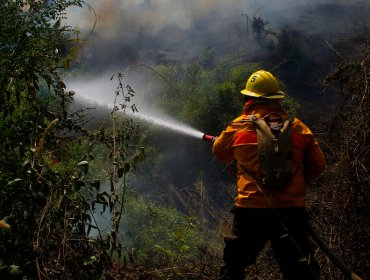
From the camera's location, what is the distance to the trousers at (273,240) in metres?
2.43

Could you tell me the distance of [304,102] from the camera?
Answer: 13.2 m

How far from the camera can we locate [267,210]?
247cm

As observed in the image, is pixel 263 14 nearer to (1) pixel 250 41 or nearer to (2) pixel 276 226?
(1) pixel 250 41

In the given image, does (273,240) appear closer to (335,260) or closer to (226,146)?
(335,260)

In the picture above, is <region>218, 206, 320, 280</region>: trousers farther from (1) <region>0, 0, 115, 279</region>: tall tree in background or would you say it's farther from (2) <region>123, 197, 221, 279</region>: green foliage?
(2) <region>123, 197, 221, 279</region>: green foliage

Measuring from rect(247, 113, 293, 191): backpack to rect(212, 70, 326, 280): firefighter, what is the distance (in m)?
0.04

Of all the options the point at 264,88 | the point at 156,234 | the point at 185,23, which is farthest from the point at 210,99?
the point at 185,23

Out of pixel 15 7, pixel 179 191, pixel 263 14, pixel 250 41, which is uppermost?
pixel 263 14

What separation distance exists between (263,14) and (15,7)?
17.0 m

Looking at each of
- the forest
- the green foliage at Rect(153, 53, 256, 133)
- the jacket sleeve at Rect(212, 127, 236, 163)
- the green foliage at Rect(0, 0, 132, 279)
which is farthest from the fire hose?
the green foliage at Rect(153, 53, 256, 133)

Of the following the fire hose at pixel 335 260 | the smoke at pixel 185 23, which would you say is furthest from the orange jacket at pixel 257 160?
the smoke at pixel 185 23

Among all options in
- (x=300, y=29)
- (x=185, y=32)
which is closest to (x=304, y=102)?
(x=300, y=29)

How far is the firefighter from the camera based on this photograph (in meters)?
2.43

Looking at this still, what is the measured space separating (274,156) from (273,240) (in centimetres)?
58
